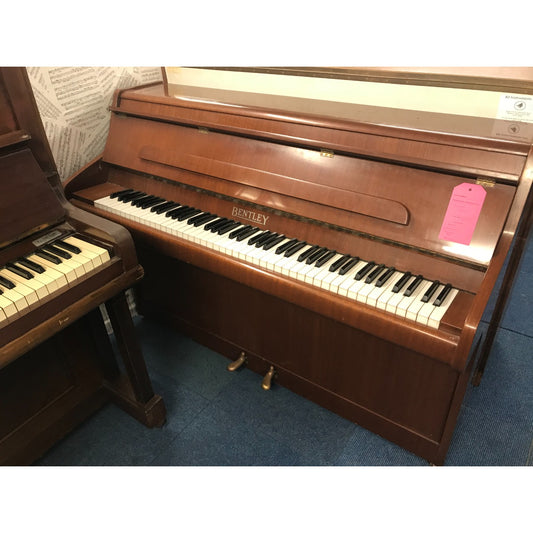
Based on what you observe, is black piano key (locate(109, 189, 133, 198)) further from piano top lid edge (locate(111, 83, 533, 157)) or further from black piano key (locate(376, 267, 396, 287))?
black piano key (locate(376, 267, 396, 287))

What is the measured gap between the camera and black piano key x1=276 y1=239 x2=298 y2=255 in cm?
160

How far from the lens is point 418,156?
143 cm

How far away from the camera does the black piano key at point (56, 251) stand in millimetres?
1432

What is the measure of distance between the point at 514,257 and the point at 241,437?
54.7 inches

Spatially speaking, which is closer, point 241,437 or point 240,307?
point 241,437

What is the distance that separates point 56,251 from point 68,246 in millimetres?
42

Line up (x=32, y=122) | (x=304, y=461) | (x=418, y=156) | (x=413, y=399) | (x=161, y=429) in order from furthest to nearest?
(x=161, y=429), (x=304, y=461), (x=413, y=399), (x=32, y=122), (x=418, y=156)

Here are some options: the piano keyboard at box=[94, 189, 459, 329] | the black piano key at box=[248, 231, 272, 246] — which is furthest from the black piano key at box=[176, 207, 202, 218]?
the black piano key at box=[248, 231, 272, 246]

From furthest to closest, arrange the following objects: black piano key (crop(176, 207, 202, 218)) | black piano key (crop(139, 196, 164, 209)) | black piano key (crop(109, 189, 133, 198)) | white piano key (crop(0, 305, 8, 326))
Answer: black piano key (crop(109, 189, 133, 198)) → black piano key (crop(139, 196, 164, 209)) → black piano key (crop(176, 207, 202, 218)) → white piano key (crop(0, 305, 8, 326))

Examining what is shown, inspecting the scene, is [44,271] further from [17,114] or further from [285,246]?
[285,246]

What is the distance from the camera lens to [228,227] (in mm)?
1782

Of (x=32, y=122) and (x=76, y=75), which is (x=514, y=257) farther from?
(x=76, y=75)

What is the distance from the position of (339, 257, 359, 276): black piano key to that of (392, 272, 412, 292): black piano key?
17 centimetres

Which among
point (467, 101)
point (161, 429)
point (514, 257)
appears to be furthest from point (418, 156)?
point (161, 429)
